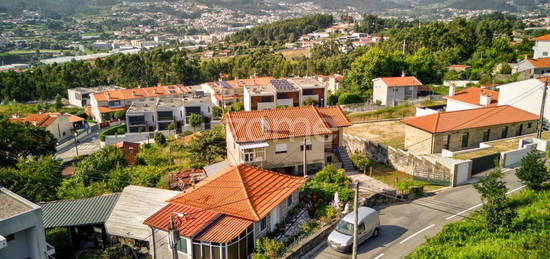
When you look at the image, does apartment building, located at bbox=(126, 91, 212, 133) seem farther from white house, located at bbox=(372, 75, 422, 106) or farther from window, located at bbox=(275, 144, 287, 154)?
window, located at bbox=(275, 144, 287, 154)

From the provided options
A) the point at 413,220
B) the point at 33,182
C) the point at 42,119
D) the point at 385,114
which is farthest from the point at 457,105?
the point at 42,119

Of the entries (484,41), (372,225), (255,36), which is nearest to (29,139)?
(372,225)

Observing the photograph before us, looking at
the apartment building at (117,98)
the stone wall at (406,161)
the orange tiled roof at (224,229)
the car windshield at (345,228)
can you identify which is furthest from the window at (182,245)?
the apartment building at (117,98)

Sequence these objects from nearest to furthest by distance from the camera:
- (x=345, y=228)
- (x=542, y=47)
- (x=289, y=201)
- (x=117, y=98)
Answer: (x=345, y=228) → (x=289, y=201) → (x=542, y=47) → (x=117, y=98)

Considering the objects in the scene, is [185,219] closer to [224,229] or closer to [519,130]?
[224,229]

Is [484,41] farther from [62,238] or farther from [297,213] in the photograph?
[62,238]

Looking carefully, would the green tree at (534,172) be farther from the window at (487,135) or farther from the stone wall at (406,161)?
the window at (487,135)

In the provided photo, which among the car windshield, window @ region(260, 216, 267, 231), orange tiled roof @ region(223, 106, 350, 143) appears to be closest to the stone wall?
orange tiled roof @ region(223, 106, 350, 143)
